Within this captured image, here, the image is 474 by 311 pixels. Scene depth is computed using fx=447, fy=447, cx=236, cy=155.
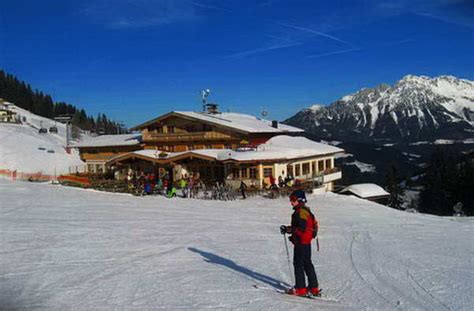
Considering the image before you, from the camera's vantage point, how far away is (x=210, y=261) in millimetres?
10547

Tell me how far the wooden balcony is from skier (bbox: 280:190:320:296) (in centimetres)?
3111

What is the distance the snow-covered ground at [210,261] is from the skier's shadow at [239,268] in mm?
39

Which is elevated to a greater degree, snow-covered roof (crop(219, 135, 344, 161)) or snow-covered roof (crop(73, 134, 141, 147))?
snow-covered roof (crop(73, 134, 141, 147))

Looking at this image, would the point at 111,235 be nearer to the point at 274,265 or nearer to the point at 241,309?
the point at 274,265

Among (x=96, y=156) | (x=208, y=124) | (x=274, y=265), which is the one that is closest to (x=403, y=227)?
(x=274, y=265)

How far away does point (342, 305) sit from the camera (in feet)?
23.7

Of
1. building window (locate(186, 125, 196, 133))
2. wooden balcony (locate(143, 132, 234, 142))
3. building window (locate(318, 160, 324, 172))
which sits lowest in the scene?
building window (locate(318, 160, 324, 172))

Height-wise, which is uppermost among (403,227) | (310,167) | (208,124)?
(208,124)

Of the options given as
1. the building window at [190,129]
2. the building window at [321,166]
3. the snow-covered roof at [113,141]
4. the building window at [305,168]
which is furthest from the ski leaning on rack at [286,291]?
the snow-covered roof at [113,141]

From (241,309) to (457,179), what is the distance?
5076 cm

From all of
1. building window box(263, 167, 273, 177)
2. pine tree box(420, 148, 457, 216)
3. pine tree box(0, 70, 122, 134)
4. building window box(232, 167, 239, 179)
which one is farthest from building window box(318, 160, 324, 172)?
pine tree box(0, 70, 122, 134)

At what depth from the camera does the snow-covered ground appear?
7.46m

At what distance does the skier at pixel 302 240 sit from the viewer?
7.50 metres

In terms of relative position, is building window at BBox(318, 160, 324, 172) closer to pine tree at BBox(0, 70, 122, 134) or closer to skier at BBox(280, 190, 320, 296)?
skier at BBox(280, 190, 320, 296)
